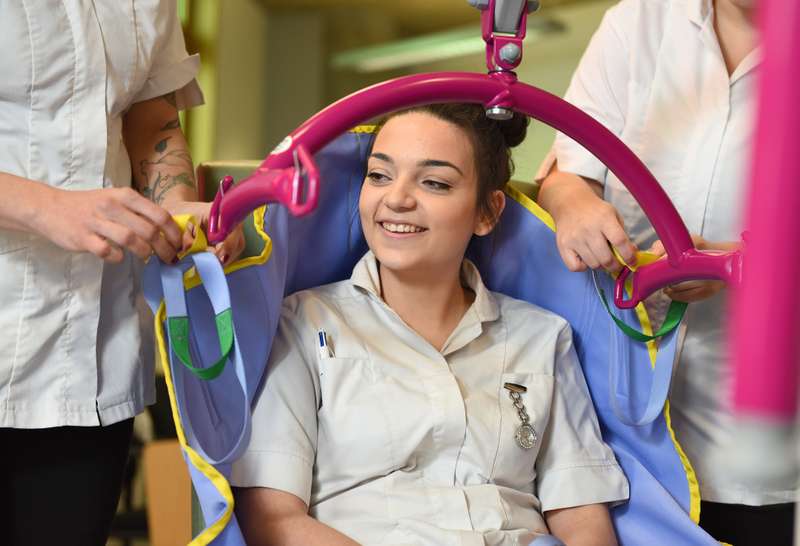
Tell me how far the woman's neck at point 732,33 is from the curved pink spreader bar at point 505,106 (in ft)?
0.97

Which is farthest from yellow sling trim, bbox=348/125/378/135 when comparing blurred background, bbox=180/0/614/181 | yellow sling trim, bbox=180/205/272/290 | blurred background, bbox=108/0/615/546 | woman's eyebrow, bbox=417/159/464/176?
blurred background, bbox=180/0/614/181

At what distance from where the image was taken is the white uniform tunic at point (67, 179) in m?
1.07

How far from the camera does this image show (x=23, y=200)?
3.20 feet

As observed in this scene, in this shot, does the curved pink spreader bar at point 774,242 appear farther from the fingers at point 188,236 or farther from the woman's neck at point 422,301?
the woman's neck at point 422,301

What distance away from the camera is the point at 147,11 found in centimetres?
118

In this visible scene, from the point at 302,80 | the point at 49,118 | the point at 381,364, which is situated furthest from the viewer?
the point at 302,80

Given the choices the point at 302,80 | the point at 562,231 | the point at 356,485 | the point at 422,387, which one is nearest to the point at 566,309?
the point at 562,231

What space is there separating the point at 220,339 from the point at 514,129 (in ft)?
2.09

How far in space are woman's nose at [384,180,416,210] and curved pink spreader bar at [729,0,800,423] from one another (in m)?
0.95

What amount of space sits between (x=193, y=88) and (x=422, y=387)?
506 millimetres

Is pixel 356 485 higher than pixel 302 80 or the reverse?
the reverse

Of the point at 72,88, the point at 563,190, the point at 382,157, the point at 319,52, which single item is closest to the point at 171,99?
the point at 72,88

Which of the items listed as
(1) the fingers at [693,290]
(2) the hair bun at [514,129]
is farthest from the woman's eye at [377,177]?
(1) the fingers at [693,290]

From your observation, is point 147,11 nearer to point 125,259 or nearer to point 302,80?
point 125,259
